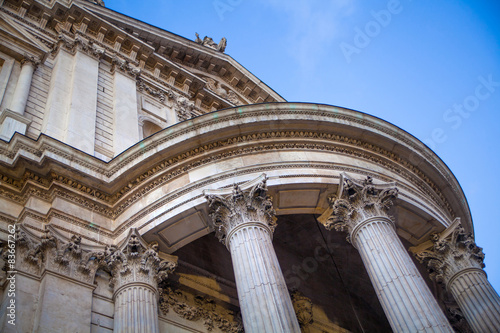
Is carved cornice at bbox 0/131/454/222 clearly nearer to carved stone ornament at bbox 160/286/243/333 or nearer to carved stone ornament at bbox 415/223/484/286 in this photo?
carved stone ornament at bbox 415/223/484/286

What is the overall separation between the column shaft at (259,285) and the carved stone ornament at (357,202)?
2300mm

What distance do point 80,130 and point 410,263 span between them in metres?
10.5

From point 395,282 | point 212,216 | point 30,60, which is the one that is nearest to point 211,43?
point 30,60

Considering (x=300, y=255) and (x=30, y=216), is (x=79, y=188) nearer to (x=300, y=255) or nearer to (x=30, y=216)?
(x=30, y=216)

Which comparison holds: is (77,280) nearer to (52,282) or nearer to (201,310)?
(52,282)

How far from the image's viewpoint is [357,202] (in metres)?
13.5

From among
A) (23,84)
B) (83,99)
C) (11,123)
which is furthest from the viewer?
(83,99)

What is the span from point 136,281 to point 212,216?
7.80 feet

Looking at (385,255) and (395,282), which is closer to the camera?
(395,282)

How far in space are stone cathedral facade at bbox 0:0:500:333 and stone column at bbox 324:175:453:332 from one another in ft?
0.12

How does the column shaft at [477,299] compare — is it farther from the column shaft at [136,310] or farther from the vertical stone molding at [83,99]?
the vertical stone molding at [83,99]

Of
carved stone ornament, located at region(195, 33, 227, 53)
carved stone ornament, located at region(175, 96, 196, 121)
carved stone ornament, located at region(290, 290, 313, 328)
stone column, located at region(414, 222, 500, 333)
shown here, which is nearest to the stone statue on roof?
carved stone ornament, located at region(195, 33, 227, 53)

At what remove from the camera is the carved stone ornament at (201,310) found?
544 inches

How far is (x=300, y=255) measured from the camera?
63.6ft
